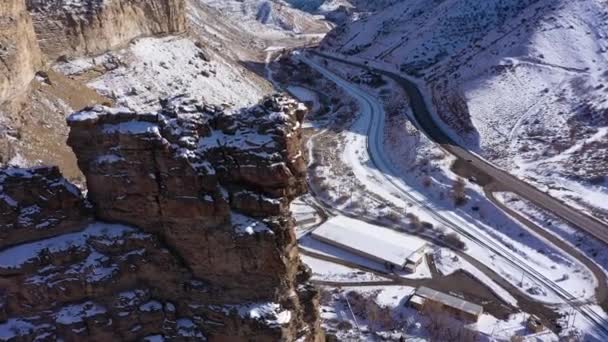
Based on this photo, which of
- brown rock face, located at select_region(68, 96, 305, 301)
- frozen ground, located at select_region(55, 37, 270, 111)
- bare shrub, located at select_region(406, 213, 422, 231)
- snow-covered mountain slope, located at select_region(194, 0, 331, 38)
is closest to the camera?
brown rock face, located at select_region(68, 96, 305, 301)

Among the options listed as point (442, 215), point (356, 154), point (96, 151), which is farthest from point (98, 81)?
point (96, 151)

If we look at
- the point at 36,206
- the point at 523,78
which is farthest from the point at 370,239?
the point at 523,78

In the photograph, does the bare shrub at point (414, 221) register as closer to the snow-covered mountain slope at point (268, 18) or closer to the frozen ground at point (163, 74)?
the frozen ground at point (163, 74)

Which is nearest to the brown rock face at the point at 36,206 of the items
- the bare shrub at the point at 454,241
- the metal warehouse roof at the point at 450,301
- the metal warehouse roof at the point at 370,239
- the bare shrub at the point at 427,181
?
the metal warehouse roof at the point at 450,301

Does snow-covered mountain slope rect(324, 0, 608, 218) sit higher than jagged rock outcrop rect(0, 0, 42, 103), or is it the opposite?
jagged rock outcrop rect(0, 0, 42, 103)

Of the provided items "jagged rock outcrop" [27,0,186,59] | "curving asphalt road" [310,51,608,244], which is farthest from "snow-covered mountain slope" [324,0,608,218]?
"jagged rock outcrop" [27,0,186,59]

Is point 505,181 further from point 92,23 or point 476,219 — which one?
point 92,23

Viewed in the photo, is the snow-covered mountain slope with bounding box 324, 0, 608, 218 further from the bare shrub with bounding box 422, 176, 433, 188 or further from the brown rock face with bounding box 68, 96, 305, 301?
the brown rock face with bounding box 68, 96, 305, 301
